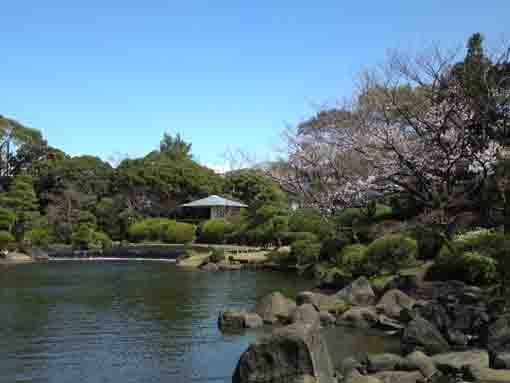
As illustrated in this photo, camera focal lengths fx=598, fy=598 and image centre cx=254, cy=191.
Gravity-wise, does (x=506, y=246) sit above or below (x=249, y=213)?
below

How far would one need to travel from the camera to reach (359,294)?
1590cm

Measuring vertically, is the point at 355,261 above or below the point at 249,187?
below

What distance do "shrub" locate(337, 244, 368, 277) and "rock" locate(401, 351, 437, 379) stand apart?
1032 cm

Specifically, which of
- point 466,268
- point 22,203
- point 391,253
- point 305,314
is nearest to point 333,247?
point 391,253

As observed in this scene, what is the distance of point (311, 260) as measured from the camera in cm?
2558

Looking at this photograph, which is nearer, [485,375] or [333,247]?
[485,375]

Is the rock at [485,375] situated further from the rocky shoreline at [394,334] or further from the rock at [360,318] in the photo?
the rock at [360,318]

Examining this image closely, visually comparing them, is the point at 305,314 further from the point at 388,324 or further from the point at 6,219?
the point at 6,219

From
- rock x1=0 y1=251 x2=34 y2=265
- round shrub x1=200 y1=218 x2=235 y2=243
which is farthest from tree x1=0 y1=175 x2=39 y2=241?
round shrub x1=200 y1=218 x2=235 y2=243

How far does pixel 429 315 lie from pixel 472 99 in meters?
7.38

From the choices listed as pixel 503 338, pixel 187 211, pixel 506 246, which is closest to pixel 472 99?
pixel 506 246

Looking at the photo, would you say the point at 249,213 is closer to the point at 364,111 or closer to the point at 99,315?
the point at 364,111

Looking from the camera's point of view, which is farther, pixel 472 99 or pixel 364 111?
pixel 364 111

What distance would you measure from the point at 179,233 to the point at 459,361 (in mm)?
31991
